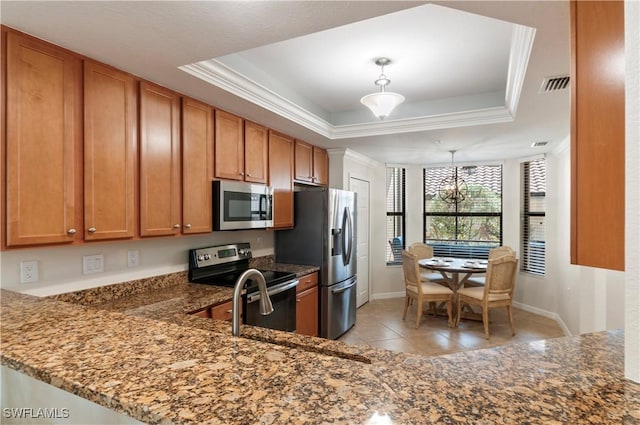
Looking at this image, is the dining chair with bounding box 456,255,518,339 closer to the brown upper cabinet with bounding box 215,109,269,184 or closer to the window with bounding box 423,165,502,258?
the window with bounding box 423,165,502,258

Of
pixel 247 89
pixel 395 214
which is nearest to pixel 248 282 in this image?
pixel 247 89

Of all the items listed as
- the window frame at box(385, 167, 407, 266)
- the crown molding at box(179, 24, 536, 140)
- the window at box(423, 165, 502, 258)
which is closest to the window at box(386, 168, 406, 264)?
the window frame at box(385, 167, 407, 266)

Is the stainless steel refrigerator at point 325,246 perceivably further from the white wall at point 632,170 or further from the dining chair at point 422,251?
the white wall at point 632,170

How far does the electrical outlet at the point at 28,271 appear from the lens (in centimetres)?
188

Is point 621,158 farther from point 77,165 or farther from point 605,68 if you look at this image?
point 77,165

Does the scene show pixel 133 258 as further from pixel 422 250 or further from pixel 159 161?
pixel 422 250

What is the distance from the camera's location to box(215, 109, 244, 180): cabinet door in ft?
9.46

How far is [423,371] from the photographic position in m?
0.97

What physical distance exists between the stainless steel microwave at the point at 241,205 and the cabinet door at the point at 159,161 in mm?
358

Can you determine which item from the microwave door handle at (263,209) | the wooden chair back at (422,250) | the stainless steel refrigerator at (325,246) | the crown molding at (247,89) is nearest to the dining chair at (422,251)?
the wooden chair back at (422,250)

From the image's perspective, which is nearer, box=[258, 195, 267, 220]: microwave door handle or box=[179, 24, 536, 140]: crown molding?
box=[179, 24, 536, 140]: crown molding

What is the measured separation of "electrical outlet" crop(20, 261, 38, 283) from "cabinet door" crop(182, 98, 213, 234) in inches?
34.4

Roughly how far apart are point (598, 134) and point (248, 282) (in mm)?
2454

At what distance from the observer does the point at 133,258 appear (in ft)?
8.11
